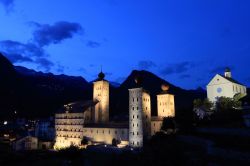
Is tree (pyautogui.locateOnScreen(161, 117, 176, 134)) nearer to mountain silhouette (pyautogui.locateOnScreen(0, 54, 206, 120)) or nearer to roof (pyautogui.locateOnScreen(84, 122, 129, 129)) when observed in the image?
roof (pyautogui.locateOnScreen(84, 122, 129, 129))

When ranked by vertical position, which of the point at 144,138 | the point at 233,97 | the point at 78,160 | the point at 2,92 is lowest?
the point at 78,160

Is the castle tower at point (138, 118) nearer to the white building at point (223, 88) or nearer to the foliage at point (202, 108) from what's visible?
the foliage at point (202, 108)

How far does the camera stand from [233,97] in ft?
158

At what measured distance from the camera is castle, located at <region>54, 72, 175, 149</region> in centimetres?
5102

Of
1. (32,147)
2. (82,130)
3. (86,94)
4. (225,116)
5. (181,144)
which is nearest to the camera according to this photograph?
(181,144)

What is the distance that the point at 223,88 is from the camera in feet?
164

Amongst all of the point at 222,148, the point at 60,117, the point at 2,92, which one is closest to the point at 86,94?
the point at 2,92

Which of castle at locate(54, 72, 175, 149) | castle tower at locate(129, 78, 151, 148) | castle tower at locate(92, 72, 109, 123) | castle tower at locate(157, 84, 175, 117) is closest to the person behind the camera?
castle tower at locate(129, 78, 151, 148)

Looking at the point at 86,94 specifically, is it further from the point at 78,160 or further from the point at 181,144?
the point at 181,144

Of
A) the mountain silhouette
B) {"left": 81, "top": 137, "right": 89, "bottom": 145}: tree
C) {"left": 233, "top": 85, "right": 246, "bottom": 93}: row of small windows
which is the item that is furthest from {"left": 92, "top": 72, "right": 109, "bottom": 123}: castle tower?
the mountain silhouette

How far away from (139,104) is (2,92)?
89804 mm

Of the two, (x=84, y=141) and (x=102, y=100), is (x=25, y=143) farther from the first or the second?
(x=102, y=100)

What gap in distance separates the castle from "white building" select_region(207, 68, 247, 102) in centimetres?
955

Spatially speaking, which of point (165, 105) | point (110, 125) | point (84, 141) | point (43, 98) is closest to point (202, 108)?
point (165, 105)
